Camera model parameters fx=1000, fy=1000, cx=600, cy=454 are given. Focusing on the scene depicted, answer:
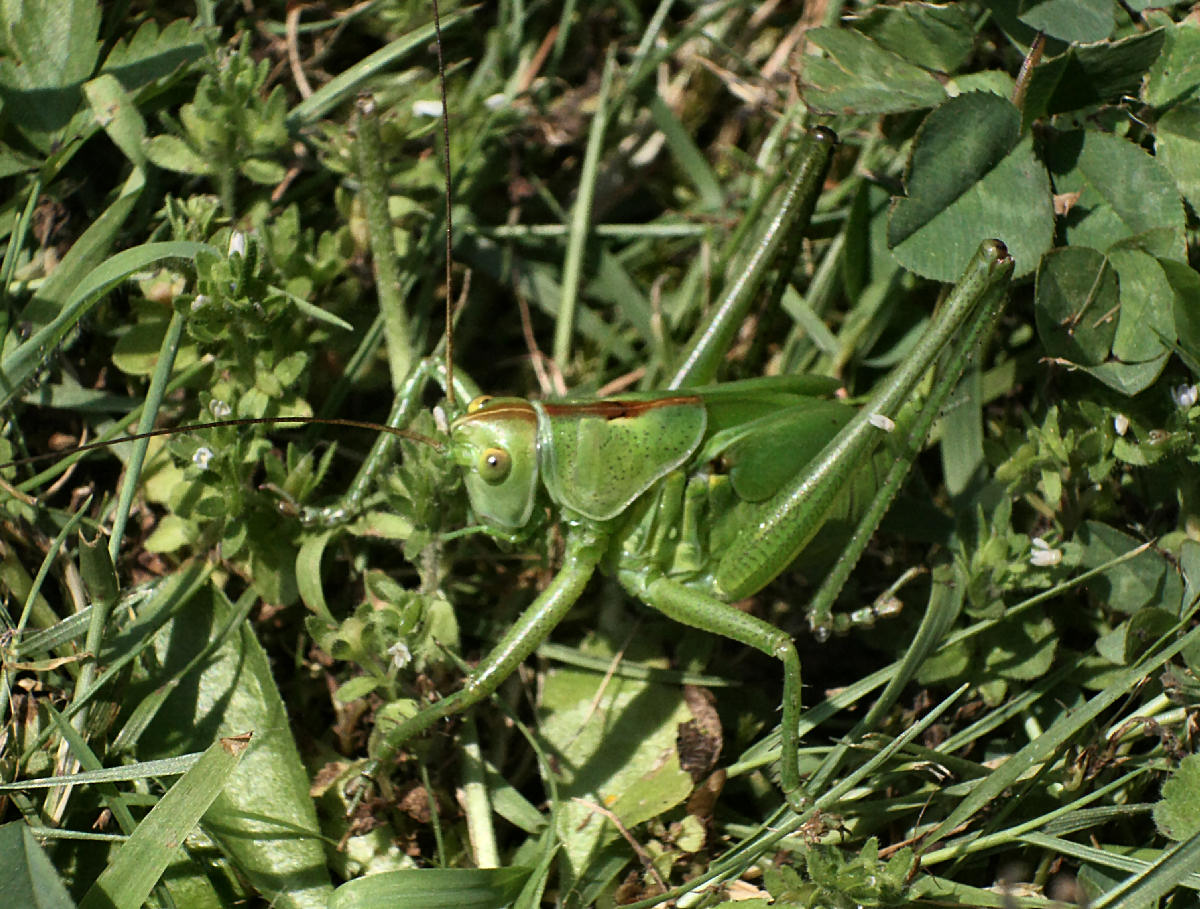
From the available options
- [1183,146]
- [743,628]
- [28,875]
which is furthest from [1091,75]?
[28,875]

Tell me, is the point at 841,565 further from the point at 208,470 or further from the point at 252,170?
the point at 252,170

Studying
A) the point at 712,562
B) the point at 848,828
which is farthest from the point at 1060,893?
A: the point at 712,562

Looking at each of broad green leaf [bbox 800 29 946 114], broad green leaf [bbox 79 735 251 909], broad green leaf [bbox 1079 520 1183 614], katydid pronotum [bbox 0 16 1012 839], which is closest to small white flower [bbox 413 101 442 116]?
katydid pronotum [bbox 0 16 1012 839]

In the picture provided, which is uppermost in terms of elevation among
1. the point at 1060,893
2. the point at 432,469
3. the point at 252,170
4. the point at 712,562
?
the point at 252,170

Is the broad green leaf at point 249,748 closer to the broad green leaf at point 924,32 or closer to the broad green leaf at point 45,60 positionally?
the broad green leaf at point 45,60

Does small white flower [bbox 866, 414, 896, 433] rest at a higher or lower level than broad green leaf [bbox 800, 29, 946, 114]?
lower

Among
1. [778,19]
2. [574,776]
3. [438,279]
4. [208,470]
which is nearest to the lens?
[208,470]

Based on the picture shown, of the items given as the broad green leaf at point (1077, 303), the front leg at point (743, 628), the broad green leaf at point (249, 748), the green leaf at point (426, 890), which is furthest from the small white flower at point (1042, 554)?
the broad green leaf at point (249, 748)

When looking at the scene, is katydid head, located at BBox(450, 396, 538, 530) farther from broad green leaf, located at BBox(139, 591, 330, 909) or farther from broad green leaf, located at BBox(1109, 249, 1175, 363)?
broad green leaf, located at BBox(1109, 249, 1175, 363)

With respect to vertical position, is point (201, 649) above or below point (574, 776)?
above
